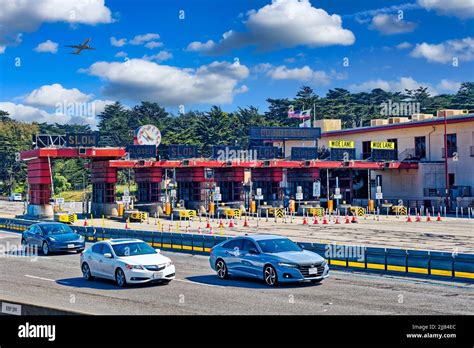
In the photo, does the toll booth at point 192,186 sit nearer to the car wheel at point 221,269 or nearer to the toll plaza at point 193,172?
the toll plaza at point 193,172

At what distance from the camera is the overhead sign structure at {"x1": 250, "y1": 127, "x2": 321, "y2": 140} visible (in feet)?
233

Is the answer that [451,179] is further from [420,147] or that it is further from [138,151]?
[138,151]

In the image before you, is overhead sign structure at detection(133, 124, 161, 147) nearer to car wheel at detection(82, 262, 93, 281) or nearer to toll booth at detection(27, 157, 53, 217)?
toll booth at detection(27, 157, 53, 217)

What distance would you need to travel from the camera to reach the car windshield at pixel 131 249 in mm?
20078

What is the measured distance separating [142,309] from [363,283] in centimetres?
779

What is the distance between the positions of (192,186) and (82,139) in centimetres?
1292

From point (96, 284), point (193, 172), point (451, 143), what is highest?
point (451, 143)

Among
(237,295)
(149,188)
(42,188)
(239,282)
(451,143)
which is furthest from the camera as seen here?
(451,143)

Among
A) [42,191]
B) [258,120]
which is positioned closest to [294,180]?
[42,191]

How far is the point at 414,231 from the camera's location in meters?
42.1

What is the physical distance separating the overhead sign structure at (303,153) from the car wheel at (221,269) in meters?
46.9

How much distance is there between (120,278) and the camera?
1950 centimetres

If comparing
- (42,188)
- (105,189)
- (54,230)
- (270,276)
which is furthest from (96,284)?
(105,189)
